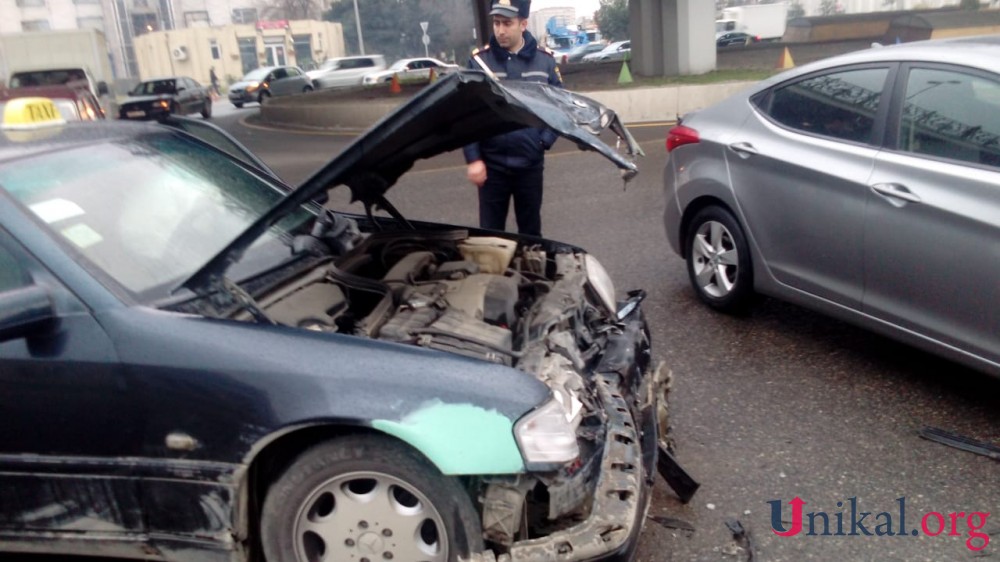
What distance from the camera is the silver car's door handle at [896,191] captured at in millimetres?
3830

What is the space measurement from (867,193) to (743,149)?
96 centimetres

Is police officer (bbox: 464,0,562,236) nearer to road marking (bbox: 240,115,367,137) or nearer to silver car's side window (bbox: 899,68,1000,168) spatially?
silver car's side window (bbox: 899,68,1000,168)

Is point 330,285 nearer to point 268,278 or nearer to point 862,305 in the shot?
point 268,278

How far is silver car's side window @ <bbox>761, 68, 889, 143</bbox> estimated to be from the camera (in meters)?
4.26

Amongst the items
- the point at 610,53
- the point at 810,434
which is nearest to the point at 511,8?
the point at 810,434

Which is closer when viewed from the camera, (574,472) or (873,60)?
(574,472)

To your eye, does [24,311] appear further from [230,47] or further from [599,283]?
[230,47]

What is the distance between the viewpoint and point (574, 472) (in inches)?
99.8

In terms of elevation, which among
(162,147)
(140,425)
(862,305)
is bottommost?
(862,305)

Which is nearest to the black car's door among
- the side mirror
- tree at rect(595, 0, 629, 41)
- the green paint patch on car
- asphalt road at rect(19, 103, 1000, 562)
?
the side mirror

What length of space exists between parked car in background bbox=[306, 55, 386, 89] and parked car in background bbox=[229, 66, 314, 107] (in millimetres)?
1628

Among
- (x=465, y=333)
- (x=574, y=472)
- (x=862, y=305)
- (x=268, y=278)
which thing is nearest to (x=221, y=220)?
(x=268, y=278)

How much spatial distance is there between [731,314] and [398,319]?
2717mm

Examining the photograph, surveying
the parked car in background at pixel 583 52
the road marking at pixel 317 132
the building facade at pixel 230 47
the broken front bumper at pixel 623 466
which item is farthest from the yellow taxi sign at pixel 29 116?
the building facade at pixel 230 47
